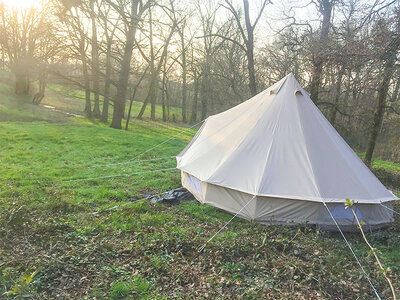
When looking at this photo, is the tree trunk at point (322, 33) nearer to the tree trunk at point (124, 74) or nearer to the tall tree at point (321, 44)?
the tall tree at point (321, 44)

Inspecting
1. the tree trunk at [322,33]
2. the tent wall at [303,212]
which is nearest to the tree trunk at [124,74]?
the tree trunk at [322,33]

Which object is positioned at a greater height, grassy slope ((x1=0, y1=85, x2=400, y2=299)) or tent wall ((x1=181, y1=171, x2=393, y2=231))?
tent wall ((x1=181, y1=171, x2=393, y2=231))

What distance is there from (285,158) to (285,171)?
312 mm

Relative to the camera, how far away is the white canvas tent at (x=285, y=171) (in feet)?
17.8

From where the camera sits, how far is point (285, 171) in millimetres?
5652

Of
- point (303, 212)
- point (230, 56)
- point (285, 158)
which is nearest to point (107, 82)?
point (230, 56)

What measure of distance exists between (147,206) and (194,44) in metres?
→ 28.0

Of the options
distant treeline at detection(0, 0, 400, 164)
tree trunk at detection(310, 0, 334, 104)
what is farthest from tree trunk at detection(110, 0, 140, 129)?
tree trunk at detection(310, 0, 334, 104)

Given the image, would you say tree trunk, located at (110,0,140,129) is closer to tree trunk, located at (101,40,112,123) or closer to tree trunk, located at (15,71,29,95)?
tree trunk, located at (101,40,112,123)

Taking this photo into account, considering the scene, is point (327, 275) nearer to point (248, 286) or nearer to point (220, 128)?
point (248, 286)

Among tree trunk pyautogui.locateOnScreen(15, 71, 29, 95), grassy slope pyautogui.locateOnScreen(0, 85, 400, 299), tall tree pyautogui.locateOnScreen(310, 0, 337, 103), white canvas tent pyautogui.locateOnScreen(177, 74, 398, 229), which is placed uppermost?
tall tree pyautogui.locateOnScreen(310, 0, 337, 103)

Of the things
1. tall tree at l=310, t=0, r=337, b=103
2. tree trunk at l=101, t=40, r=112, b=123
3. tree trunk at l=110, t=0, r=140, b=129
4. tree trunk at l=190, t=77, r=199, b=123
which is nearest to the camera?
tall tree at l=310, t=0, r=337, b=103

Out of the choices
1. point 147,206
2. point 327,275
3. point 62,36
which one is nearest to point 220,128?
point 147,206

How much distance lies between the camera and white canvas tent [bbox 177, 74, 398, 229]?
5.43 meters
